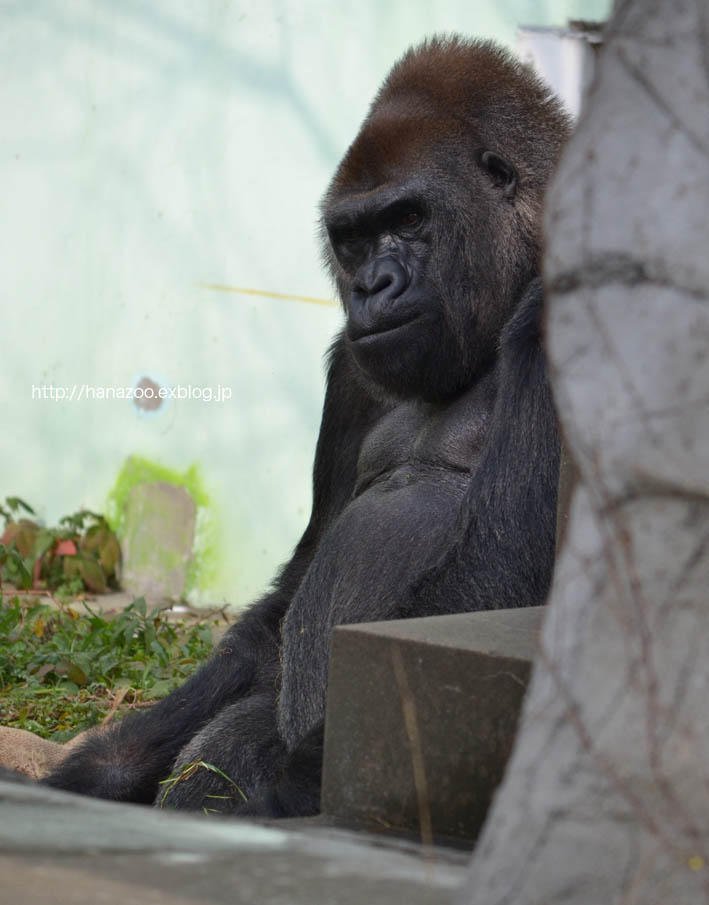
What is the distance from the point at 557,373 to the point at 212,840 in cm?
62

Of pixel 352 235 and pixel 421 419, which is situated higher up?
pixel 352 235

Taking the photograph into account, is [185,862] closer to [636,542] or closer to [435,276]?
[636,542]

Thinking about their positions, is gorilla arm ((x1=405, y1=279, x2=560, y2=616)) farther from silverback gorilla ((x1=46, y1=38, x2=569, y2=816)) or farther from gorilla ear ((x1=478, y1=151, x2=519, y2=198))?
gorilla ear ((x1=478, y1=151, x2=519, y2=198))

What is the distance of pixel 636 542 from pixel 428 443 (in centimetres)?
184

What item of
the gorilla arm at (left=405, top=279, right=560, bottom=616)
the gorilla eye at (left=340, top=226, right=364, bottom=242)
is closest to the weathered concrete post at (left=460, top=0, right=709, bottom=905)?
the gorilla arm at (left=405, top=279, right=560, bottom=616)

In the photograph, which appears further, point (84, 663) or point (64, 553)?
point (64, 553)

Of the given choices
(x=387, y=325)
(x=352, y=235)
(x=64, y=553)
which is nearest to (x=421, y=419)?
(x=387, y=325)

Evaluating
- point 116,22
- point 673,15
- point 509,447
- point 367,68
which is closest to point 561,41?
point 367,68

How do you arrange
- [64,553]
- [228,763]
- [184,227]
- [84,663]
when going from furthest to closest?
[64,553]
[184,227]
[84,663]
[228,763]

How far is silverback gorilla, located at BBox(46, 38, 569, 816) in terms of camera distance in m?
2.54

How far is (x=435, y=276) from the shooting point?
2932 millimetres

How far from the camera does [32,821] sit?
1457mm

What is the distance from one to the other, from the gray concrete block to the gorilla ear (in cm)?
127

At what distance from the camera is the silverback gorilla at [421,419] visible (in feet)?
8.34
